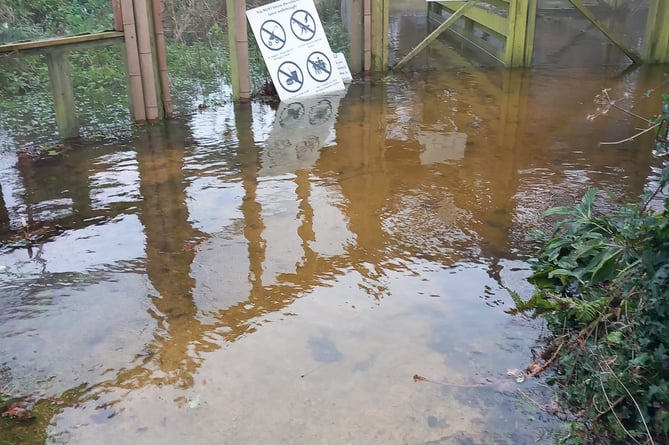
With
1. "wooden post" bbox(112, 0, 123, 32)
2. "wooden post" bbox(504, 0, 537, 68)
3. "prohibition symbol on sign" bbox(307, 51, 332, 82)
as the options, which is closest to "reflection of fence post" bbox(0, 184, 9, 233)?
"wooden post" bbox(112, 0, 123, 32)

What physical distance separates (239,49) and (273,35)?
1.93 feet

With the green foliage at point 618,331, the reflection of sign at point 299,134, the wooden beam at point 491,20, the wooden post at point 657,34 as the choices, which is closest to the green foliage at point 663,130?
the green foliage at point 618,331

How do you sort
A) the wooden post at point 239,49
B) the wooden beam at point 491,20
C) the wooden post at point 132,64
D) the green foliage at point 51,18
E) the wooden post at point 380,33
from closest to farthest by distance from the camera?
the wooden post at point 132,64, the green foliage at point 51,18, the wooden post at point 239,49, the wooden post at point 380,33, the wooden beam at point 491,20

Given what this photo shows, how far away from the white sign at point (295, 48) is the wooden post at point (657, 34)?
4738 millimetres

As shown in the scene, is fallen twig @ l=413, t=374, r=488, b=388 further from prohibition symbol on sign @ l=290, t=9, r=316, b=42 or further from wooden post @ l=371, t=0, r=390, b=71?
wooden post @ l=371, t=0, r=390, b=71

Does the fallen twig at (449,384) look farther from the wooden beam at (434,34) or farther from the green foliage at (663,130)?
the wooden beam at (434,34)

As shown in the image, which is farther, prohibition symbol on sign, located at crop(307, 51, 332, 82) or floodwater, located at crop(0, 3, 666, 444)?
prohibition symbol on sign, located at crop(307, 51, 332, 82)

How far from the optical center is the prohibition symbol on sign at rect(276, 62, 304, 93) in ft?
26.0

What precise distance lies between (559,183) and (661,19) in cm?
539

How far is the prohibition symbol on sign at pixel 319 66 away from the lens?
8156 mm

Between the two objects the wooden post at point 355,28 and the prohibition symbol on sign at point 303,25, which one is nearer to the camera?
the prohibition symbol on sign at point 303,25

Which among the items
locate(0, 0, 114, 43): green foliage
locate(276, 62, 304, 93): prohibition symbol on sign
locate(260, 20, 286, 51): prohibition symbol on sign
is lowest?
locate(276, 62, 304, 93): prohibition symbol on sign

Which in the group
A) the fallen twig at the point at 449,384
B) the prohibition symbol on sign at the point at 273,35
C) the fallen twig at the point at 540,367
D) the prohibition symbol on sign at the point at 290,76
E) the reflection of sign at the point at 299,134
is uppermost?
the prohibition symbol on sign at the point at 273,35

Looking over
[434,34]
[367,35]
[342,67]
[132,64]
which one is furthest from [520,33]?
[132,64]
